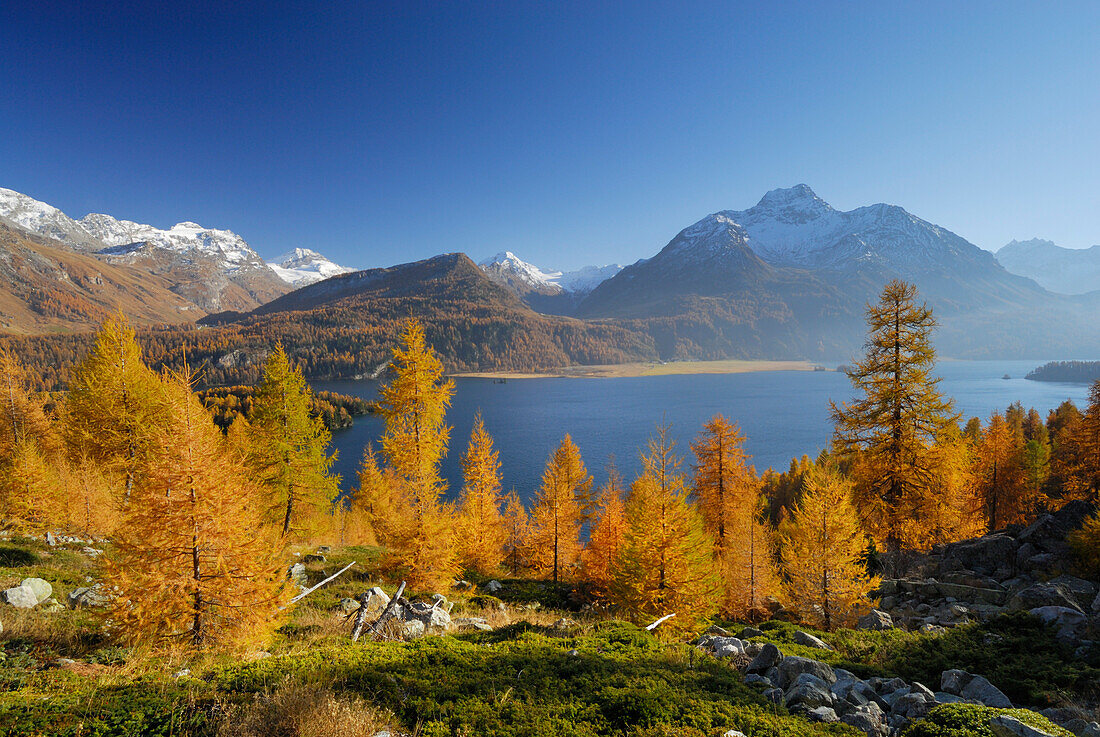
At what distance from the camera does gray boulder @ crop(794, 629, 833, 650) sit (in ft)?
33.8

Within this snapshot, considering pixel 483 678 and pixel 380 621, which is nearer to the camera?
pixel 483 678

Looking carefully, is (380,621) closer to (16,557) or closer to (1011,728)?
(1011,728)

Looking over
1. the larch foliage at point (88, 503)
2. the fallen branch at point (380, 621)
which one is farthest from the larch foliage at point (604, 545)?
the larch foliage at point (88, 503)

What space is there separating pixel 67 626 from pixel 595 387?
193 m

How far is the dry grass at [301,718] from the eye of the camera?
473 cm

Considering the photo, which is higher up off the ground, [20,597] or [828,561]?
[20,597]

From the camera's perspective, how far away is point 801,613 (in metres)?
15.7

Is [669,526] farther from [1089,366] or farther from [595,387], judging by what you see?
[1089,366]

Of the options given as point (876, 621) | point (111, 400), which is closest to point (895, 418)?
point (876, 621)

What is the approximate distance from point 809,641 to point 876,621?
3898 millimetres

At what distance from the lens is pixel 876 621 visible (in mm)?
12773

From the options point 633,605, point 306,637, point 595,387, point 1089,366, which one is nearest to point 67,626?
point 306,637

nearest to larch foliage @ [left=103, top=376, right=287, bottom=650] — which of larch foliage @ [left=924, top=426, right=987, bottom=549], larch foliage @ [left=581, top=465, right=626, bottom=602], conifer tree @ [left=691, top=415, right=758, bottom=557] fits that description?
larch foliage @ [left=581, top=465, right=626, bottom=602]

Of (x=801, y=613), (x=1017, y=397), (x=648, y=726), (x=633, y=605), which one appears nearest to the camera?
(x=648, y=726)
